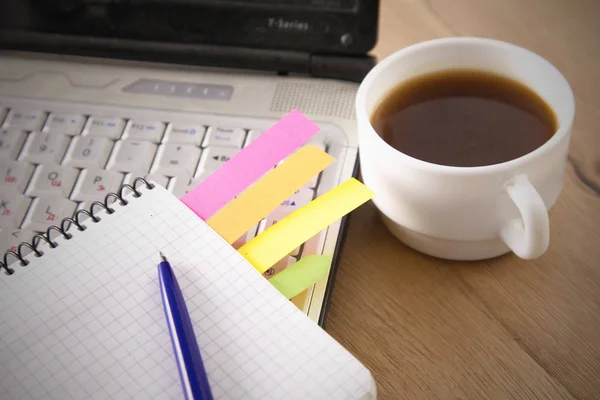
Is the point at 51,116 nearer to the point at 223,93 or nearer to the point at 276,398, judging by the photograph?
the point at 223,93

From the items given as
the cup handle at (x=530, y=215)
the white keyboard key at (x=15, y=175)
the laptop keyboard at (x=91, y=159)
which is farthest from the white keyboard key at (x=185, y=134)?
the cup handle at (x=530, y=215)

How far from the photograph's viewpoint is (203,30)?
57 cm

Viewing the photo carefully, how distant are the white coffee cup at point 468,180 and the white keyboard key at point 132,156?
A: 0.17m

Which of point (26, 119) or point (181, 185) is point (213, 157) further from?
point (26, 119)

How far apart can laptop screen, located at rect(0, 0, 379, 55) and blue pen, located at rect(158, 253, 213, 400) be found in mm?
238

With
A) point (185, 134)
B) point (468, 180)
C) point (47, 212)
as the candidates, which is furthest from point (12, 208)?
point (468, 180)

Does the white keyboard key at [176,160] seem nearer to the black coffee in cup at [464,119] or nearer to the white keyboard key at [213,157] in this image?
the white keyboard key at [213,157]

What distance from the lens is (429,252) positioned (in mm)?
465

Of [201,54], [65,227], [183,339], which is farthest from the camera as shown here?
[201,54]

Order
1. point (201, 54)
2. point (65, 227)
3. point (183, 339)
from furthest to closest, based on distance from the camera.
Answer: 1. point (201, 54)
2. point (65, 227)
3. point (183, 339)

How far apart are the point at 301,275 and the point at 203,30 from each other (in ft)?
0.84

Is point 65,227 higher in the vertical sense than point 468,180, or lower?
lower

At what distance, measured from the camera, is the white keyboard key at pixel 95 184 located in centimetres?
50

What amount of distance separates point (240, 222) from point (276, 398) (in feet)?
0.40
